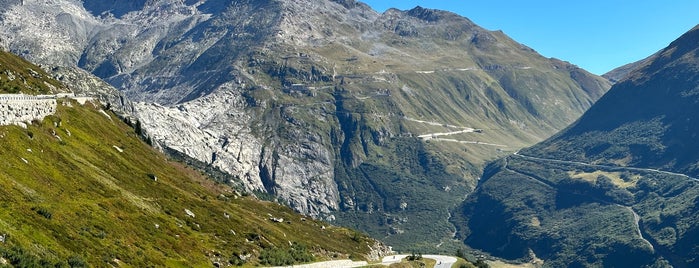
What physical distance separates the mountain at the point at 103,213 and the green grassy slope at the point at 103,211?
0.28m

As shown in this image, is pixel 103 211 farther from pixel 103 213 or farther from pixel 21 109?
pixel 21 109

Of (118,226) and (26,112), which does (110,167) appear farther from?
(118,226)

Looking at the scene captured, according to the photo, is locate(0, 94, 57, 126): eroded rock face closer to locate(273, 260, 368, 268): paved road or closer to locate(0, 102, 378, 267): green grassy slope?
locate(0, 102, 378, 267): green grassy slope

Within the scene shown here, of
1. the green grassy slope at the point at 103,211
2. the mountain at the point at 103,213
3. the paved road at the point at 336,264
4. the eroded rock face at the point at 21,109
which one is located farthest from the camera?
the paved road at the point at 336,264

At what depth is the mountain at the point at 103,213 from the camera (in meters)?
91.9

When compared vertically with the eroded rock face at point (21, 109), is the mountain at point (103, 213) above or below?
below

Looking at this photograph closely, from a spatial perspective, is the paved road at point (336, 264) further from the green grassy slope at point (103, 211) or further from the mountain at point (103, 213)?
the green grassy slope at point (103, 211)

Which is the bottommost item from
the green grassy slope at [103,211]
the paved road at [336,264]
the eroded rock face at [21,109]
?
the paved road at [336,264]

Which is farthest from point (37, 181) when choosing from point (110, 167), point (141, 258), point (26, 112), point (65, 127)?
point (65, 127)

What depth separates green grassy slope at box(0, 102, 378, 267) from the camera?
93.6m

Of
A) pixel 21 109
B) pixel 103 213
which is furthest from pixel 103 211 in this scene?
pixel 21 109

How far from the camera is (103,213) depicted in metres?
118

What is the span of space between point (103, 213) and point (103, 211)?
1484mm

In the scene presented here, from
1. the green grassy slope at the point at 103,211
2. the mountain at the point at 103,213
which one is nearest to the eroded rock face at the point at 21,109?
the mountain at the point at 103,213
